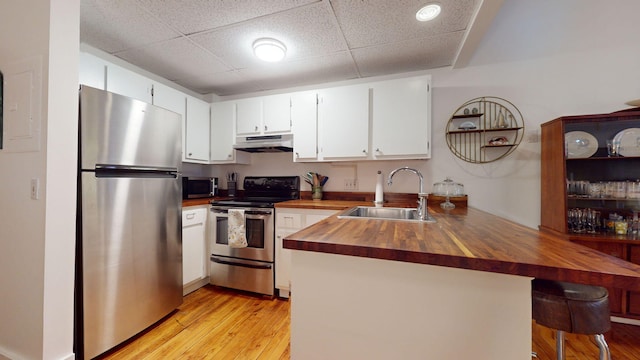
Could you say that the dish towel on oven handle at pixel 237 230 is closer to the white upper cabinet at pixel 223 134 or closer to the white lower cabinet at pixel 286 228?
the white lower cabinet at pixel 286 228

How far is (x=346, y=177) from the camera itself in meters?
2.73

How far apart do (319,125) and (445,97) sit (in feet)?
4.22

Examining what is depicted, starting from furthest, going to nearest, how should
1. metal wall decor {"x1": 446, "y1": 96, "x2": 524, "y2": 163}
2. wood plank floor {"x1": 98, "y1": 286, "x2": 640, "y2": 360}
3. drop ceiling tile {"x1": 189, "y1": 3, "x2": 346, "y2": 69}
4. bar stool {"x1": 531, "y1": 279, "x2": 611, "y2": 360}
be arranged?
metal wall decor {"x1": 446, "y1": 96, "x2": 524, "y2": 163}, drop ceiling tile {"x1": 189, "y1": 3, "x2": 346, "y2": 69}, wood plank floor {"x1": 98, "y1": 286, "x2": 640, "y2": 360}, bar stool {"x1": 531, "y1": 279, "x2": 611, "y2": 360}

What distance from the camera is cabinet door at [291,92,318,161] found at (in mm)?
2514

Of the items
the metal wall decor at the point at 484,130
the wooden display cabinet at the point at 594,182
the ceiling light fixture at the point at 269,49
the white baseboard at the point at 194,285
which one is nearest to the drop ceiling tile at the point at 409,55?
the metal wall decor at the point at 484,130

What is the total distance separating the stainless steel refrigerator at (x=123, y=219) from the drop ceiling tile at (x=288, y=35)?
0.73m

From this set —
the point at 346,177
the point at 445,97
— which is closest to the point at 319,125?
the point at 346,177

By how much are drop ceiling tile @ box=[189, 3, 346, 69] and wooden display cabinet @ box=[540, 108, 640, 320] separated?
1957 millimetres

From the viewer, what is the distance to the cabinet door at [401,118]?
2203 millimetres

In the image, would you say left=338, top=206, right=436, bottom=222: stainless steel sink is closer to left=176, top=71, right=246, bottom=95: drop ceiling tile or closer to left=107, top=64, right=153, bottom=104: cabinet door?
left=176, top=71, right=246, bottom=95: drop ceiling tile

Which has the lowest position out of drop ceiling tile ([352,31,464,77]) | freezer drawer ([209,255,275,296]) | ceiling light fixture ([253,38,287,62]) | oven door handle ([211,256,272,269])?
freezer drawer ([209,255,275,296])

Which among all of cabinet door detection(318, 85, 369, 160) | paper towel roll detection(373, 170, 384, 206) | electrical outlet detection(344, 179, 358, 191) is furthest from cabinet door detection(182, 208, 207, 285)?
paper towel roll detection(373, 170, 384, 206)

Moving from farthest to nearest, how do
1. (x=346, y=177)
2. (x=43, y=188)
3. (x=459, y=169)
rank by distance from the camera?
1. (x=346, y=177)
2. (x=459, y=169)
3. (x=43, y=188)

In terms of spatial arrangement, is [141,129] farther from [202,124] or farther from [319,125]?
[319,125]
